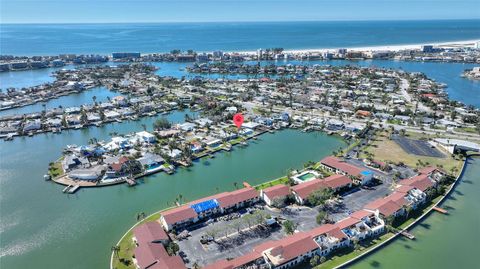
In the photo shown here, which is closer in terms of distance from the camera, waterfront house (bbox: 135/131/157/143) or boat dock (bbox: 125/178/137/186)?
boat dock (bbox: 125/178/137/186)

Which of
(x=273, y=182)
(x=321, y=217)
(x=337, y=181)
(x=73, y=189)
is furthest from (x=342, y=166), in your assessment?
(x=73, y=189)

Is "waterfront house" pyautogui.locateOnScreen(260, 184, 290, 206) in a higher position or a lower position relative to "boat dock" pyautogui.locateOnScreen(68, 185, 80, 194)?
higher

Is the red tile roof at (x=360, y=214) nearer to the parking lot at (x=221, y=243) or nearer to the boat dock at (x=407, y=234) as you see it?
the boat dock at (x=407, y=234)

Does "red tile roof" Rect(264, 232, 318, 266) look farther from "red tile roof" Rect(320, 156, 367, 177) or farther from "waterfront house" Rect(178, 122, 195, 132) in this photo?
"waterfront house" Rect(178, 122, 195, 132)

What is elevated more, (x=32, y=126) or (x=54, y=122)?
(x=54, y=122)

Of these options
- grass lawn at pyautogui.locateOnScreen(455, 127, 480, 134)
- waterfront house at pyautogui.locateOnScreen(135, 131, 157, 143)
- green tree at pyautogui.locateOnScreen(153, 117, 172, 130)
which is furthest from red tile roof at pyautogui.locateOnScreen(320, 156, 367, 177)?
green tree at pyautogui.locateOnScreen(153, 117, 172, 130)

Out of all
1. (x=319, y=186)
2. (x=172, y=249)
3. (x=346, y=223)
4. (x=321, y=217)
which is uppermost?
(x=319, y=186)

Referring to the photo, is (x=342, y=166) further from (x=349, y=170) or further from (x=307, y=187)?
(x=307, y=187)
